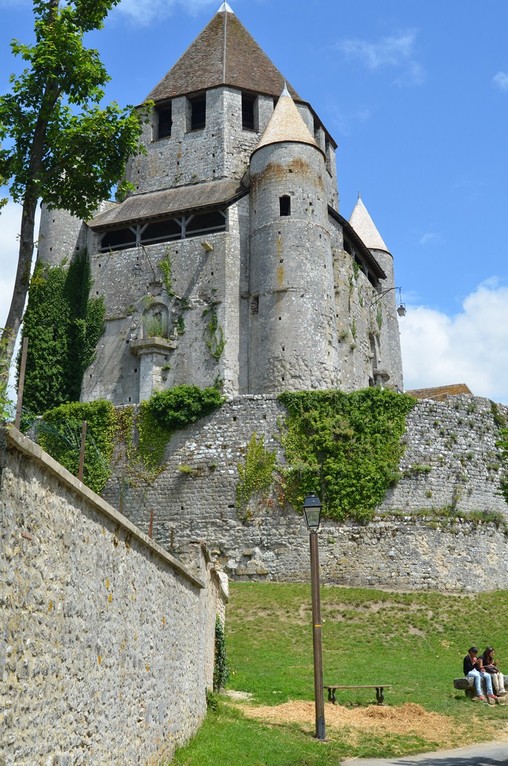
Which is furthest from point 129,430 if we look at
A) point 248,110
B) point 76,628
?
point 76,628

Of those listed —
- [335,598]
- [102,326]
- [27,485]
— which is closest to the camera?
[27,485]

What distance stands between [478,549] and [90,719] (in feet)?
68.9

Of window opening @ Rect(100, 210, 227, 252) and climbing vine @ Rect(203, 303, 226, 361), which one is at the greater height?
window opening @ Rect(100, 210, 227, 252)

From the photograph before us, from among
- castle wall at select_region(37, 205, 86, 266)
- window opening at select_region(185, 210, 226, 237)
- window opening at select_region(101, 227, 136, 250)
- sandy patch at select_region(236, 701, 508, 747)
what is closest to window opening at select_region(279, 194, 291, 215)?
window opening at select_region(185, 210, 226, 237)

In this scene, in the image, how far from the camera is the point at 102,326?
3475 cm

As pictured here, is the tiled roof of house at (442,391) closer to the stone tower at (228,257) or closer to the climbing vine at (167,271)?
the stone tower at (228,257)

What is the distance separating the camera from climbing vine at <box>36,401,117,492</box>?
27.2 m

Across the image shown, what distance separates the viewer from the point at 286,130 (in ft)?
111

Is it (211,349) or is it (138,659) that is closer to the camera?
(138,659)

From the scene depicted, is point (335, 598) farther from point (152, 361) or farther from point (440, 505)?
point (152, 361)

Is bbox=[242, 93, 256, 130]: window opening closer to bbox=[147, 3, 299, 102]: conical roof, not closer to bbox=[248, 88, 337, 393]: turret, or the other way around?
bbox=[147, 3, 299, 102]: conical roof

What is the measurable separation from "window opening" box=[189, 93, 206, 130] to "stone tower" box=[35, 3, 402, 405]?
0.22ft

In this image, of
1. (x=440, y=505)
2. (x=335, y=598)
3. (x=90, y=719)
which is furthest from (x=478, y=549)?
(x=90, y=719)

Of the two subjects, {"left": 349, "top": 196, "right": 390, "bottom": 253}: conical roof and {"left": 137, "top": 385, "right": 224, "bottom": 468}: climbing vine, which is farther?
{"left": 349, "top": 196, "right": 390, "bottom": 253}: conical roof
